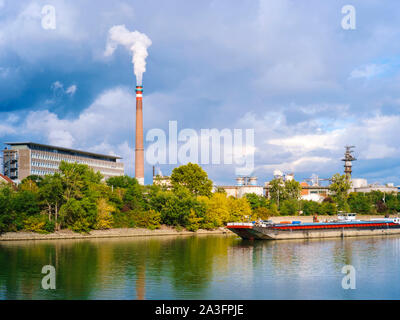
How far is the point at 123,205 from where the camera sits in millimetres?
81812

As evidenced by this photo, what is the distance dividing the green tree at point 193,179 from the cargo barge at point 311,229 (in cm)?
2726

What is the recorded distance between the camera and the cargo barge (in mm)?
67938

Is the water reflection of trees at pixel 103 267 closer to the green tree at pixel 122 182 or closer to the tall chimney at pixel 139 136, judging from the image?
the green tree at pixel 122 182

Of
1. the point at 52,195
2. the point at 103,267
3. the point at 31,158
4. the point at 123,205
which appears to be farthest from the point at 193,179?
the point at 103,267

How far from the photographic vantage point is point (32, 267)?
39.3m

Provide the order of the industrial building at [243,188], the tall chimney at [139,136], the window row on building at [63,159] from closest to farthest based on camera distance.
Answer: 1. the tall chimney at [139,136]
2. the window row on building at [63,159]
3. the industrial building at [243,188]

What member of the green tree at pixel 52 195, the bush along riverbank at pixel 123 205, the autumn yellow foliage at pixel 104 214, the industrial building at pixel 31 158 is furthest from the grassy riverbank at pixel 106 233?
the industrial building at pixel 31 158

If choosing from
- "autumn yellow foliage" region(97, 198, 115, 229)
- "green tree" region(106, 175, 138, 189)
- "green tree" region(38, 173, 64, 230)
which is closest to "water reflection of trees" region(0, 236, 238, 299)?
"green tree" region(38, 173, 64, 230)

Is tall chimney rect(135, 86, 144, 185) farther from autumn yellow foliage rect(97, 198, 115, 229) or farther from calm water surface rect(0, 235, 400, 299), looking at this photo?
calm water surface rect(0, 235, 400, 299)

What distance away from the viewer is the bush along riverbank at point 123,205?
6819 cm

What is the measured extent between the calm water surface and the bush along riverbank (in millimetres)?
11593

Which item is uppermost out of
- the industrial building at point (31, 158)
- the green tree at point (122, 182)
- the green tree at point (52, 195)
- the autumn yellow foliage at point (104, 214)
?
the industrial building at point (31, 158)
